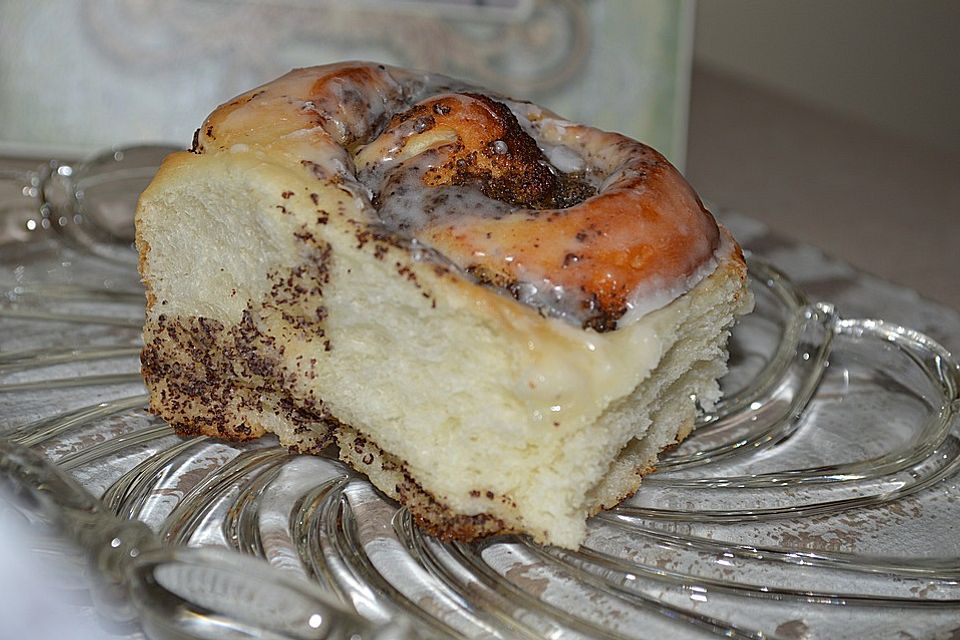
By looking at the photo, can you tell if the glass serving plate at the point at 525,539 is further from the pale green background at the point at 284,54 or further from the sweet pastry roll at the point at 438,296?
the pale green background at the point at 284,54

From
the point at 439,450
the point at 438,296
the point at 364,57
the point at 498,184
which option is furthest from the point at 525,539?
the point at 364,57

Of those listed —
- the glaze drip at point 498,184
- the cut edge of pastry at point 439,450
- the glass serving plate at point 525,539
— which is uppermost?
the glaze drip at point 498,184

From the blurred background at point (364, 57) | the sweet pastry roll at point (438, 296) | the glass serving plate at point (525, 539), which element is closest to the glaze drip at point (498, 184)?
the sweet pastry roll at point (438, 296)

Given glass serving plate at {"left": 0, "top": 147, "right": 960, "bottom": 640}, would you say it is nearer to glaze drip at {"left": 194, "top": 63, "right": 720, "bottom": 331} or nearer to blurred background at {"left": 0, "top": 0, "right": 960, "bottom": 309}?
glaze drip at {"left": 194, "top": 63, "right": 720, "bottom": 331}

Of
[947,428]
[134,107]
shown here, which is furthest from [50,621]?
[134,107]

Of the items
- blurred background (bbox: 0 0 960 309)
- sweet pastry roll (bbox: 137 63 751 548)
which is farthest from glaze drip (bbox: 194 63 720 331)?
blurred background (bbox: 0 0 960 309)
